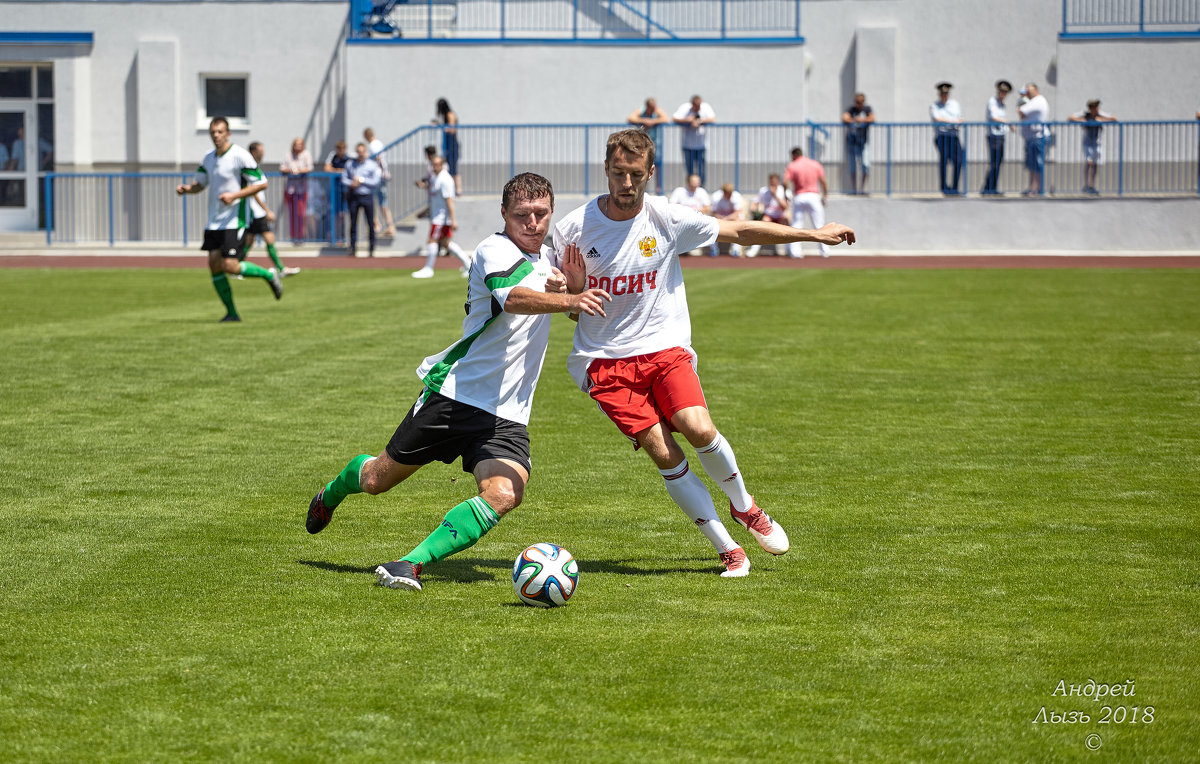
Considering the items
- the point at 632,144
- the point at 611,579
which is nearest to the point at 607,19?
the point at 632,144

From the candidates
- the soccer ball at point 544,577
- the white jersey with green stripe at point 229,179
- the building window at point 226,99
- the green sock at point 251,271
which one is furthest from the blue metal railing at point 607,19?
the soccer ball at point 544,577

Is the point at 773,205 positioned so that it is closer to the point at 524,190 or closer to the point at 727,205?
the point at 727,205

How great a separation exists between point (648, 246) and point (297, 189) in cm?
2690

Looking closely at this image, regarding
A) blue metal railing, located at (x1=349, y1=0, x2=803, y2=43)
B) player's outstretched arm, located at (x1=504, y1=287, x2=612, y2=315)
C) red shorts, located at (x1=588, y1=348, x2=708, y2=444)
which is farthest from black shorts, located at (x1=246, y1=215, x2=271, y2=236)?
blue metal railing, located at (x1=349, y1=0, x2=803, y2=43)

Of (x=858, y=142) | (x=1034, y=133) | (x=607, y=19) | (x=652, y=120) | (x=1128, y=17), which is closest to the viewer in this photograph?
(x=652, y=120)

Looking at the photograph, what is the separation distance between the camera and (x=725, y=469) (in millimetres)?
5867

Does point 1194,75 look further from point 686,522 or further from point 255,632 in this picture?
point 255,632

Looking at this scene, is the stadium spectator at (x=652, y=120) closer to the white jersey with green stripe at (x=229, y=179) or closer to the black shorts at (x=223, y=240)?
the white jersey with green stripe at (x=229, y=179)

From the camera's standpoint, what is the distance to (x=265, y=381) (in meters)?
11.0

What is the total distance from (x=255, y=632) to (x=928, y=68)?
33.2 metres

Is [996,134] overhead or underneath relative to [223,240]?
overhead

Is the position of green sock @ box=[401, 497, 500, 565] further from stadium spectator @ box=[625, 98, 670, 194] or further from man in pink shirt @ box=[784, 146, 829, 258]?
stadium spectator @ box=[625, 98, 670, 194]

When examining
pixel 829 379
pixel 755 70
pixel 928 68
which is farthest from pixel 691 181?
pixel 829 379

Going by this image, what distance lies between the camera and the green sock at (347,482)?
5836 mm
